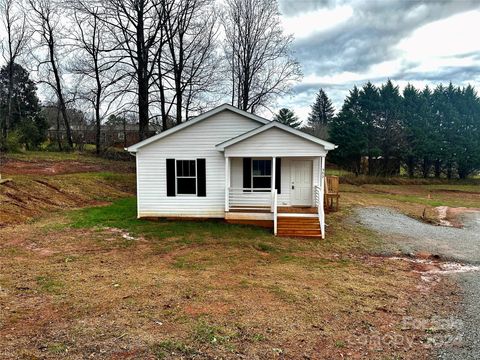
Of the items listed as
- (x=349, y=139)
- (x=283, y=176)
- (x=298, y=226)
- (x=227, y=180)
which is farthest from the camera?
(x=349, y=139)

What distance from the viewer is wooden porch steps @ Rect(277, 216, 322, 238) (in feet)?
39.6

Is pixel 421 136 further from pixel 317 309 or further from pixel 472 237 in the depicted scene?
pixel 317 309

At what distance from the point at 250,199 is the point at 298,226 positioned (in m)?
2.57

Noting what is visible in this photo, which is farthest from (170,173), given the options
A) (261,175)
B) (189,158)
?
(261,175)

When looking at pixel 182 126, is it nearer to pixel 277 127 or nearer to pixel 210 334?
pixel 277 127

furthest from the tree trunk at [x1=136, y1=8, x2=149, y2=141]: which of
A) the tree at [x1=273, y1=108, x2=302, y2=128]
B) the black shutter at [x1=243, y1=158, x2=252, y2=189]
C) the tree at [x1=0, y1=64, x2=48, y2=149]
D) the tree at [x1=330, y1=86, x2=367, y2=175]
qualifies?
the tree at [x1=273, y1=108, x2=302, y2=128]

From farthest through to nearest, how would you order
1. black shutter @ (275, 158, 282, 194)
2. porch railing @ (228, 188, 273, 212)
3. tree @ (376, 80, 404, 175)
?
tree @ (376, 80, 404, 175) < black shutter @ (275, 158, 282, 194) < porch railing @ (228, 188, 273, 212)

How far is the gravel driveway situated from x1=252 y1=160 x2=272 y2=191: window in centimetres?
488

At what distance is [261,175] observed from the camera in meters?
14.2

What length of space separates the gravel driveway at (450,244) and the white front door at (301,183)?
2.95m

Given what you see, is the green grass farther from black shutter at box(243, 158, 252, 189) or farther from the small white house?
black shutter at box(243, 158, 252, 189)

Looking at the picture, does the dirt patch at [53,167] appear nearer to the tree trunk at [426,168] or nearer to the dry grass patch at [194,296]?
the dry grass patch at [194,296]

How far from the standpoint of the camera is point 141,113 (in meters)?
24.0

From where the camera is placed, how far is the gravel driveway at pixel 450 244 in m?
4.98
